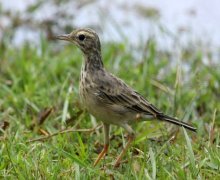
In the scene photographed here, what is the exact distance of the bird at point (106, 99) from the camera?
6734mm

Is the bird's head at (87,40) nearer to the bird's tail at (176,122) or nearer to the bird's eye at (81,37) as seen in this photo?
the bird's eye at (81,37)

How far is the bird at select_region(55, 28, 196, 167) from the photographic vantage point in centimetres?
673

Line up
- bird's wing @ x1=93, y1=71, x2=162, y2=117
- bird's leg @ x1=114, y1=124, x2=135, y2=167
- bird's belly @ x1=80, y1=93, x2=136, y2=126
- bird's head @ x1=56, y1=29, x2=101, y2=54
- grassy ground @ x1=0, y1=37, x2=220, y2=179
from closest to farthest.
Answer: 1. grassy ground @ x1=0, y1=37, x2=220, y2=179
2. bird's leg @ x1=114, y1=124, x2=135, y2=167
3. bird's belly @ x1=80, y1=93, x2=136, y2=126
4. bird's wing @ x1=93, y1=71, x2=162, y2=117
5. bird's head @ x1=56, y1=29, x2=101, y2=54

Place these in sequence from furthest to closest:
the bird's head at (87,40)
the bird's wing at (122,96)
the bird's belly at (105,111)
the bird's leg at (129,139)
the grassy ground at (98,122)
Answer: the bird's head at (87,40) < the bird's wing at (122,96) < the bird's belly at (105,111) < the bird's leg at (129,139) < the grassy ground at (98,122)

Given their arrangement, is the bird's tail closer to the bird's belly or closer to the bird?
the bird

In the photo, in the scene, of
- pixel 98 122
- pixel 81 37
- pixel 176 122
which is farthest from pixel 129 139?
pixel 81 37

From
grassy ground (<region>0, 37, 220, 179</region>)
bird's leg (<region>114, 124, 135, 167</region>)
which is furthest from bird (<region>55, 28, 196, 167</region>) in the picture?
grassy ground (<region>0, 37, 220, 179</region>)

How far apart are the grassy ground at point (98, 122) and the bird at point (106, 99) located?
16 cm

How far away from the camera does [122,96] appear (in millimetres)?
6887

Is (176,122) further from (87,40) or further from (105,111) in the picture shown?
(87,40)

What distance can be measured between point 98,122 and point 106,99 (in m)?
0.90

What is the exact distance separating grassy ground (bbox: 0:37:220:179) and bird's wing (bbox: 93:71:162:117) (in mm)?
213

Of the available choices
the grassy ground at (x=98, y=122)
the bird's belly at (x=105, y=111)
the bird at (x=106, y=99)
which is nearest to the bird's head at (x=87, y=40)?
the bird at (x=106, y=99)

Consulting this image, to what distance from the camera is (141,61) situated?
30.7 ft
